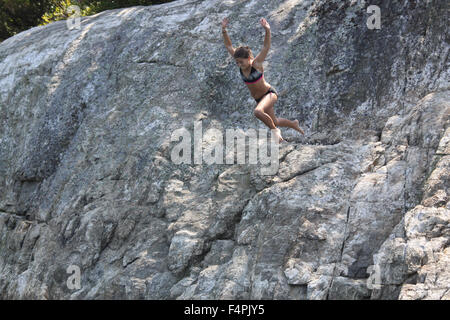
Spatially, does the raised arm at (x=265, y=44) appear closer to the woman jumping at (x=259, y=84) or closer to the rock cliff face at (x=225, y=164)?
the woman jumping at (x=259, y=84)

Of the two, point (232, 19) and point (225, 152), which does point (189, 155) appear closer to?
point (225, 152)

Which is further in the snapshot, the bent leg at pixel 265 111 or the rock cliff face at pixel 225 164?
the bent leg at pixel 265 111

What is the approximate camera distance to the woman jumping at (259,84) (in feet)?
25.2

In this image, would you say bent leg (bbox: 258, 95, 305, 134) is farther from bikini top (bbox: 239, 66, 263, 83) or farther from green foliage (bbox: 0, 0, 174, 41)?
green foliage (bbox: 0, 0, 174, 41)

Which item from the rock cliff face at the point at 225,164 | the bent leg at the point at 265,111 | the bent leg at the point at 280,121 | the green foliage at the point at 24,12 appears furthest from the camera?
the green foliage at the point at 24,12

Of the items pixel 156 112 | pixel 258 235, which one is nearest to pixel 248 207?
pixel 258 235

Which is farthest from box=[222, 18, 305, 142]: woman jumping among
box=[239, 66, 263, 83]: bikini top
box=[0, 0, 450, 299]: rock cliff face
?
box=[0, 0, 450, 299]: rock cliff face

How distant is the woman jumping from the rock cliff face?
0.42 m

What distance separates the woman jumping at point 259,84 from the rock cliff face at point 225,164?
1.37ft

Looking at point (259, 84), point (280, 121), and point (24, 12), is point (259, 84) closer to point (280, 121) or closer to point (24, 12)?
point (280, 121)

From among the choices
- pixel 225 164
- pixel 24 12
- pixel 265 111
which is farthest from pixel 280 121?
pixel 24 12

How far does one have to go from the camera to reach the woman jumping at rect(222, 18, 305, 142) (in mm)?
7684

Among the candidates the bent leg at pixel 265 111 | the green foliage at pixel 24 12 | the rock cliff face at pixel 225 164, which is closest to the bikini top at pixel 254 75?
the bent leg at pixel 265 111

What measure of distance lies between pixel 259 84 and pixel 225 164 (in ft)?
4.06
